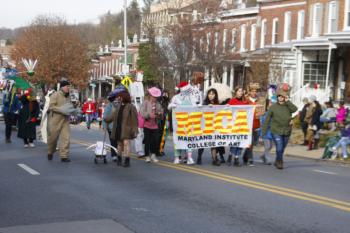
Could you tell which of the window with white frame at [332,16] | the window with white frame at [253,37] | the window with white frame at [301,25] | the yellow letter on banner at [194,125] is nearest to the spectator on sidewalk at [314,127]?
the yellow letter on banner at [194,125]

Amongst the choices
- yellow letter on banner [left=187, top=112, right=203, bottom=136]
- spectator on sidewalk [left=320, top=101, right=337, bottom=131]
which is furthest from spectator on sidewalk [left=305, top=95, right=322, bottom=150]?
yellow letter on banner [left=187, top=112, right=203, bottom=136]

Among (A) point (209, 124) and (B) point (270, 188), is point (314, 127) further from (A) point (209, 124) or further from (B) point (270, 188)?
(B) point (270, 188)

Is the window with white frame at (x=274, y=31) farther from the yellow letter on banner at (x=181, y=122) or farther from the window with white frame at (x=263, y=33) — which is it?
the yellow letter on banner at (x=181, y=122)

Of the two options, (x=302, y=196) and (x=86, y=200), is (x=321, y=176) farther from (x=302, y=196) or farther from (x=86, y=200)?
(x=86, y=200)

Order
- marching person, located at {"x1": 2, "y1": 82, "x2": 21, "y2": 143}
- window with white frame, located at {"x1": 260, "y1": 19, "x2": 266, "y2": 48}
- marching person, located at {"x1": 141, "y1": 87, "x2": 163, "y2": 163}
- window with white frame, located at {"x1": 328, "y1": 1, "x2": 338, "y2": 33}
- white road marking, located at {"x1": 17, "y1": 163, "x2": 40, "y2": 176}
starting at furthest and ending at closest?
window with white frame, located at {"x1": 260, "y1": 19, "x2": 266, "y2": 48} < window with white frame, located at {"x1": 328, "y1": 1, "x2": 338, "y2": 33} < marching person, located at {"x1": 2, "y1": 82, "x2": 21, "y2": 143} < marching person, located at {"x1": 141, "y1": 87, "x2": 163, "y2": 163} < white road marking, located at {"x1": 17, "y1": 163, "x2": 40, "y2": 176}

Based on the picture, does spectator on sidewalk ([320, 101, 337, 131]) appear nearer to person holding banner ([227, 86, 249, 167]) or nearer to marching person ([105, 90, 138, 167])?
person holding banner ([227, 86, 249, 167])

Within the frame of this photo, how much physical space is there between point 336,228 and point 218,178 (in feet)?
14.6

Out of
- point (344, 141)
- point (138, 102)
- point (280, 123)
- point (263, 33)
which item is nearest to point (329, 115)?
point (344, 141)

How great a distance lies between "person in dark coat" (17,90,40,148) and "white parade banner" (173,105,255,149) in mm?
6062

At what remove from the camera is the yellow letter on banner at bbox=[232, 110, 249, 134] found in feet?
49.7

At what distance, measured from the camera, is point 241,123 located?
49.9 ft

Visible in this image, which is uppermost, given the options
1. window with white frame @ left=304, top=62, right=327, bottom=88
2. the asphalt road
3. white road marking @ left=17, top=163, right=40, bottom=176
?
window with white frame @ left=304, top=62, right=327, bottom=88

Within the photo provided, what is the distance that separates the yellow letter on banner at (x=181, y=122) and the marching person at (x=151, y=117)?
0.45 m

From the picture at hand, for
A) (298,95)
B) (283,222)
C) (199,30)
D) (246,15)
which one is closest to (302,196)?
(283,222)
